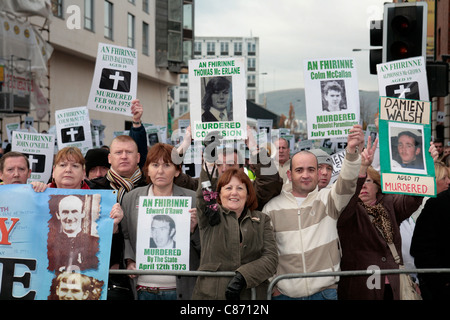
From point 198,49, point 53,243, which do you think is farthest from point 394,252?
point 198,49

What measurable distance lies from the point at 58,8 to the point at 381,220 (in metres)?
21.2

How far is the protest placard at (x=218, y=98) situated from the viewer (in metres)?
6.21

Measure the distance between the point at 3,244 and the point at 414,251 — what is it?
333cm

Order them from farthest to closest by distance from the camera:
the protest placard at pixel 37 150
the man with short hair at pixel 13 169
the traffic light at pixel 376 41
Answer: the protest placard at pixel 37 150 → the traffic light at pixel 376 41 → the man with short hair at pixel 13 169

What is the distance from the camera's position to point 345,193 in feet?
17.4

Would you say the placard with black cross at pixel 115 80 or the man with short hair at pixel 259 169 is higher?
the placard with black cross at pixel 115 80

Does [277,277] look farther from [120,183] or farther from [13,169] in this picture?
[13,169]

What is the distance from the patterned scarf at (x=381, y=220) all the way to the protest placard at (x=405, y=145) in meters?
0.36

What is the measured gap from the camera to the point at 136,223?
541 cm

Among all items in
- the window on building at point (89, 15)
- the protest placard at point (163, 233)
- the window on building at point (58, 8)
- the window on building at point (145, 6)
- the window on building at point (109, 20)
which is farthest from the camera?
the window on building at point (145, 6)

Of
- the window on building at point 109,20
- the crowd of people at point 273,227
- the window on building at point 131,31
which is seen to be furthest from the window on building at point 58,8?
the crowd of people at point 273,227

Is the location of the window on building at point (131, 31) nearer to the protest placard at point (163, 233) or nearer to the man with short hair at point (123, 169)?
the man with short hair at point (123, 169)

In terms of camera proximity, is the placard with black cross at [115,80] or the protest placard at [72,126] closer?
the placard with black cross at [115,80]

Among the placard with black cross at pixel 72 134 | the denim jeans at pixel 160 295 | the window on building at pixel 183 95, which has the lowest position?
the denim jeans at pixel 160 295
